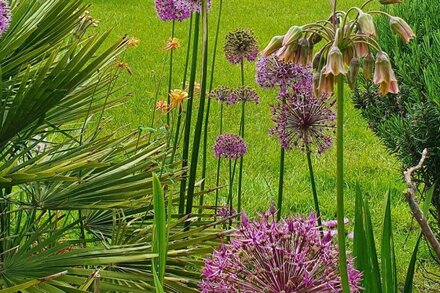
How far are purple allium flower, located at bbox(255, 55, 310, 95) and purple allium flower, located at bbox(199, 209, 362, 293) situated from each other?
0.83 meters

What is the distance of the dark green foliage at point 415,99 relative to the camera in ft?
9.01

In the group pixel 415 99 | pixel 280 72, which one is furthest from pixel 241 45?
pixel 280 72

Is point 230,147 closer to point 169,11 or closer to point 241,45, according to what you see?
point 241,45

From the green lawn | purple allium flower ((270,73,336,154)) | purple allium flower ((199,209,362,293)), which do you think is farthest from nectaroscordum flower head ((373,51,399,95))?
purple allium flower ((270,73,336,154))

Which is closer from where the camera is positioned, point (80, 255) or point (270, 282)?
point (270, 282)

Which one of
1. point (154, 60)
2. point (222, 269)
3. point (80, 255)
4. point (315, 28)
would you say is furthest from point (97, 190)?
point (154, 60)

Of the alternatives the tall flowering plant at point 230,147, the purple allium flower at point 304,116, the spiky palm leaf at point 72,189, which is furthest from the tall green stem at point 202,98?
the tall flowering plant at point 230,147

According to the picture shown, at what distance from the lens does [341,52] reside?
113 cm

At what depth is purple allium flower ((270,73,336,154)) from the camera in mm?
2025

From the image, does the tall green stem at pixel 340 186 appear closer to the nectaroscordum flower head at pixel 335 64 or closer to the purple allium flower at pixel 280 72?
the nectaroscordum flower head at pixel 335 64

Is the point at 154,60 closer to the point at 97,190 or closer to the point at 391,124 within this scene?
the point at 391,124

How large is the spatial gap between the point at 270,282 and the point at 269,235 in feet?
0.26

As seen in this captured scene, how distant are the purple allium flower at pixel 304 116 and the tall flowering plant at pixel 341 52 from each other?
799 millimetres

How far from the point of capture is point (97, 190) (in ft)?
6.97
